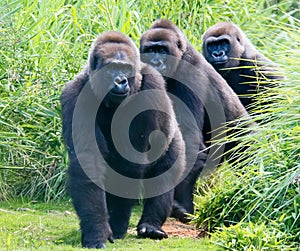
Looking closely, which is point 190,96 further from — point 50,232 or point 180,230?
point 50,232

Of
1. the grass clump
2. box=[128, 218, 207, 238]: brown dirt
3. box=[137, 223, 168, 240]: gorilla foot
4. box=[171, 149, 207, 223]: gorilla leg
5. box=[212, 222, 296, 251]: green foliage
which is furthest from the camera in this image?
box=[171, 149, 207, 223]: gorilla leg

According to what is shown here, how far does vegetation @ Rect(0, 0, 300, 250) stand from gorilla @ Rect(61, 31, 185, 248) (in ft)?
1.21

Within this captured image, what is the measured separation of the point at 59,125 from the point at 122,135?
137 centimetres

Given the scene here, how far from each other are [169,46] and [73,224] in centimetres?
194

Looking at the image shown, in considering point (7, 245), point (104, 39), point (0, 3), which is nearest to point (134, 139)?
point (104, 39)

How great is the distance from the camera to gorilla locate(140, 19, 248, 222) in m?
7.08

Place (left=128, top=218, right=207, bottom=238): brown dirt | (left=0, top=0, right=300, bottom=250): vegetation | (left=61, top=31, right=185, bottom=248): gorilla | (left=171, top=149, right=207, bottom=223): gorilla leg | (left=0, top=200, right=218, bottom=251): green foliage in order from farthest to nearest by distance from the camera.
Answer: (left=171, top=149, right=207, bottom=223): gorilla leg
(left=128, top=218, right=207, bottom=238): brown dirt
(left=61, top=31, right=185, bottom=248): gorilla
(left=0, top=200, right=218, bottom=251): green foliage
(left=0, top=0, right=300, bottom=250): vegetation

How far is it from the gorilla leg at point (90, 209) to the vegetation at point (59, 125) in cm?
20

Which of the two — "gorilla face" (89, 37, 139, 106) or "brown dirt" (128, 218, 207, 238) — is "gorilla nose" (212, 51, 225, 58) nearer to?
"brown dirt" (128, 218, 207, 238)

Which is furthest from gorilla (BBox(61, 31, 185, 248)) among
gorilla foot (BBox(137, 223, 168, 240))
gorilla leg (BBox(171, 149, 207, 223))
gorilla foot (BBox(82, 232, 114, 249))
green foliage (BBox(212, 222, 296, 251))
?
green foliage (BBox(212, 222, 296, 251))

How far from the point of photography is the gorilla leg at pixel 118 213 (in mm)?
6051

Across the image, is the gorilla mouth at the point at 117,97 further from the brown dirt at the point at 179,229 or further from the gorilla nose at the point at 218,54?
the gorilla nose at the point at 218,54

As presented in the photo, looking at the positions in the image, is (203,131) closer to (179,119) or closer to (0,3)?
(179,119)

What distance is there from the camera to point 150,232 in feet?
19.5
